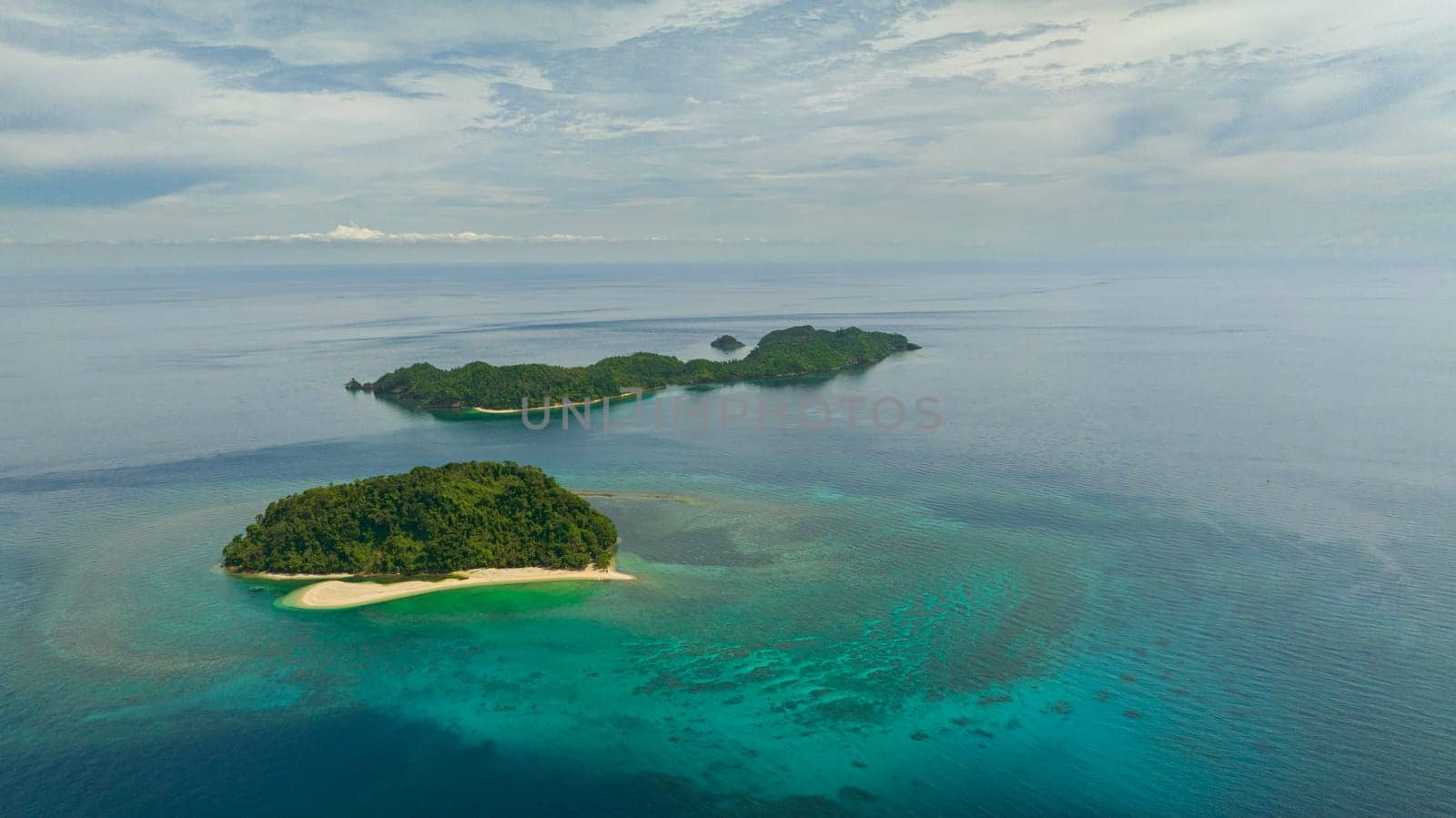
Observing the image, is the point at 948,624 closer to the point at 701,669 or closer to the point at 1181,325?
the point at 701,669

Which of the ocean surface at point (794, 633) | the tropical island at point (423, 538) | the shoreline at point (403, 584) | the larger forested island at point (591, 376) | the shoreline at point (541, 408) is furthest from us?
the larger forested island at point (591, 376)

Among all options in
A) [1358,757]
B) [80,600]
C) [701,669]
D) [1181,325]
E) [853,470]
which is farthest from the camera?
[1181,325]

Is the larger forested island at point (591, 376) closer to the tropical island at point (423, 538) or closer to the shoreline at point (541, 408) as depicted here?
the shoreline at point (541, 408)

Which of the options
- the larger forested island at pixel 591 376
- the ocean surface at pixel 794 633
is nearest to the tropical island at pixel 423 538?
the ocean surface at pixel 794 633

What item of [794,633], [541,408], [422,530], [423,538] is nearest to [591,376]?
[541,408]

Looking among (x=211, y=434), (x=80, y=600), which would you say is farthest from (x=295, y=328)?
(x=80, y=600)

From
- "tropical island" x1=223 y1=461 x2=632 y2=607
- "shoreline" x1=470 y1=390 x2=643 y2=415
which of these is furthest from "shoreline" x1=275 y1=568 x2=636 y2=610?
"shoreline" x1=470 y1=390 x2=643 y2=415

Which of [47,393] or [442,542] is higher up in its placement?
[47,393]
